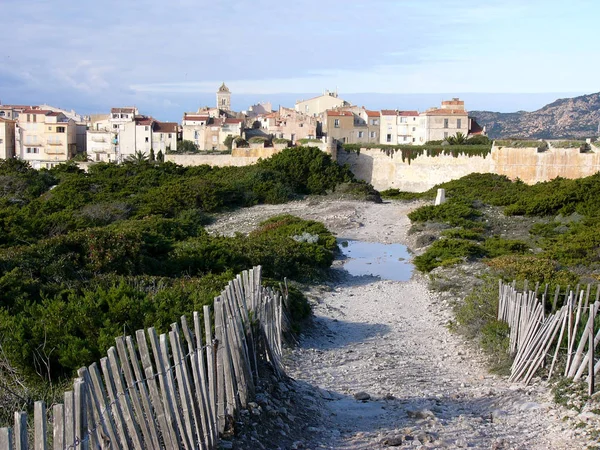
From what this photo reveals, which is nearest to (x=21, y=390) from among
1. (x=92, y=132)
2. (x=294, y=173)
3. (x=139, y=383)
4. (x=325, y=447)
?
(x=139, y=383)

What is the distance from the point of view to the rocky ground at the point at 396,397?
6.17m

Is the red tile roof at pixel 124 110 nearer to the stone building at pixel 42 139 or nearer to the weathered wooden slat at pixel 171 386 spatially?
the stone building at pixel 42 139

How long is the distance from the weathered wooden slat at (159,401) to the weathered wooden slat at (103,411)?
36cm

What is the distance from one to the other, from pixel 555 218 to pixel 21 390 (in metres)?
24.0

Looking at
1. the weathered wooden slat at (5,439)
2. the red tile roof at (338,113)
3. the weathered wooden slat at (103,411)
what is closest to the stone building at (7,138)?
the red tile roof at (338,113)

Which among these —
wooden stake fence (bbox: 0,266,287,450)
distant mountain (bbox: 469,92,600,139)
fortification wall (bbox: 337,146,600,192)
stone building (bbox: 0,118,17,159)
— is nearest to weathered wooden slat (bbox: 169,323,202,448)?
wooden stake fence (bbox: 0,266,287,450)

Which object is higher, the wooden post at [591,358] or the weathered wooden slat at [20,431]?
Answer: the weathered wooden slat at [20,431]

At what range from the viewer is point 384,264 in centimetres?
1981

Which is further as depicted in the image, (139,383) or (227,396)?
(227,396)

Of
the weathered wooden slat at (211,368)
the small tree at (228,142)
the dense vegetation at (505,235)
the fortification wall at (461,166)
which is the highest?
the small tree at (228,142)

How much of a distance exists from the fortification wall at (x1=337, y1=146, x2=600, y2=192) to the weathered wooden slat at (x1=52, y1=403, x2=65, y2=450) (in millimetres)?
35235

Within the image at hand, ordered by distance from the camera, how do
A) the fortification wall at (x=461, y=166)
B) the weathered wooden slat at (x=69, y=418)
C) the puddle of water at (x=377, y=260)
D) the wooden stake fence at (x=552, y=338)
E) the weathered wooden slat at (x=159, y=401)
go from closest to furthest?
1. the weathered wooden slat at (x=69, y=418)
2. the weathered wooden slat at (x=159, y=401)
3. the wooden stake fence at (x=552, y=338)
4. the puddle of water at (x=377, y=260)
5. the fortification wall at (x=461, y=166)

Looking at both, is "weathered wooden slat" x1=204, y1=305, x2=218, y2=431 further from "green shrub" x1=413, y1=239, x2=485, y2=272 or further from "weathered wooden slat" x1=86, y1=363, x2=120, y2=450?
"green shrub" x1=413, y1=239, x2=485, y2=272

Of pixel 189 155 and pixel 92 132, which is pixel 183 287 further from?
pixel 92 132
